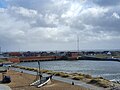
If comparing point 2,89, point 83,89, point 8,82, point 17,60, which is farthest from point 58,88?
point 17,60

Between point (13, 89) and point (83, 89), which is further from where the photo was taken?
point (13, 89)

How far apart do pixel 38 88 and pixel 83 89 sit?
19.6 ft

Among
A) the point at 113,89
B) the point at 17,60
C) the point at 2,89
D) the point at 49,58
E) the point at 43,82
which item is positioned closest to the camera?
the point at 113,89

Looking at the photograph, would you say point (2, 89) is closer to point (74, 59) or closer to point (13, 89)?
point (13, 89)

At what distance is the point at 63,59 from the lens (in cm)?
16562

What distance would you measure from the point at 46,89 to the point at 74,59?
126866mm

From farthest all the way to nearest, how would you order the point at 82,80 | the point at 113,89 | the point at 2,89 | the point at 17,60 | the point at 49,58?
the point at 49,58 < the point at 17,60 < the point at 82,80 < the point at 2,89 < the point at 113,89

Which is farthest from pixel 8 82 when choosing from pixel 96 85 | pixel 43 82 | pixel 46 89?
pixel 96 85

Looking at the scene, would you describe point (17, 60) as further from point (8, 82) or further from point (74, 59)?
point (8, 82)

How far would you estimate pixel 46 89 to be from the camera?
3550 centimetres

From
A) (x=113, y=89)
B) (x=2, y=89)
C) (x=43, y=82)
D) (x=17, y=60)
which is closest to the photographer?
(x=113, y=89)

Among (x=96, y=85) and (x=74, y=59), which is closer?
(x=96, y=85)

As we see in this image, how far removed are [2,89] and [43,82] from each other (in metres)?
6.07

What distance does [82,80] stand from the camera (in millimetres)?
42406
